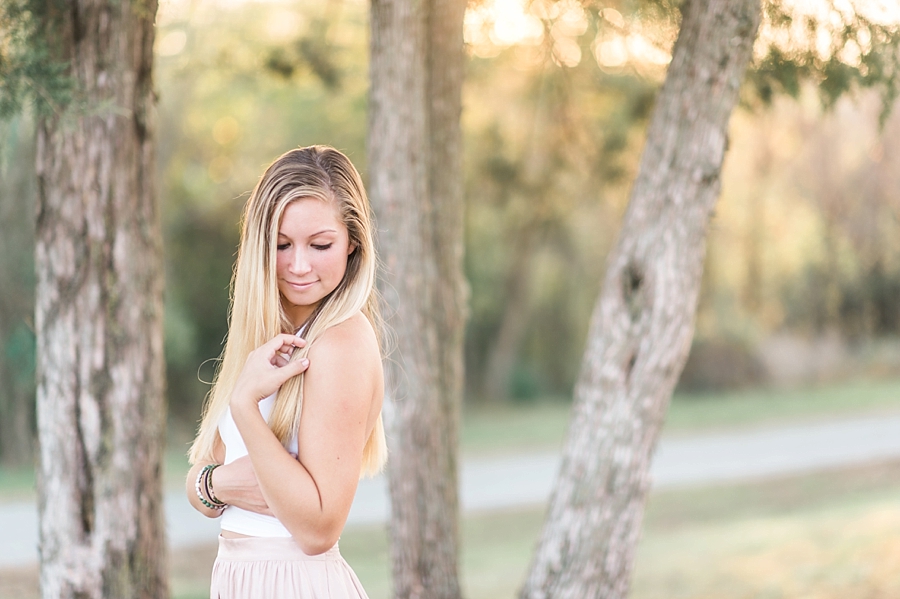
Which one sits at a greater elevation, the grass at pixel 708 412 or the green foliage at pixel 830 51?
the green foliage at pixel 830 51

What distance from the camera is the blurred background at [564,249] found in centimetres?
729

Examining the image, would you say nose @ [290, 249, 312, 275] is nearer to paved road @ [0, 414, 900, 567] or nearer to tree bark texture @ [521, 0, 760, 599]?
tree bark texture @ [521, 0, 760, 599]

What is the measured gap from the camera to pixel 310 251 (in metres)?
1.89

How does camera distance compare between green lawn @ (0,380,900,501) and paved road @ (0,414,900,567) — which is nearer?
paved road @ (0,414,900,567)

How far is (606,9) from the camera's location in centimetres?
487

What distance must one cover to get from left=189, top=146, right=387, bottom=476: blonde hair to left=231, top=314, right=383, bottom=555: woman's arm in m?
0.06

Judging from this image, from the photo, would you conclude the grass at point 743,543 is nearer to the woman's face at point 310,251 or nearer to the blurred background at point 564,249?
the blurred background at point 564,249

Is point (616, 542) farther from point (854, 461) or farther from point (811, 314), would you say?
point (811, 314)

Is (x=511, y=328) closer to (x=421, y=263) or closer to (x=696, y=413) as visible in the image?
(x=696, y=413)

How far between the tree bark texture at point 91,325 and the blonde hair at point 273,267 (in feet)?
5.93

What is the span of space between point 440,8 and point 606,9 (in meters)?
0.95

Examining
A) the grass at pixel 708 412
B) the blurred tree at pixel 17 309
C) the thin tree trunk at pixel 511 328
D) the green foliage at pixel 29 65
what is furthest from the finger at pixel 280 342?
the thin tree trunk at pixel 511 328

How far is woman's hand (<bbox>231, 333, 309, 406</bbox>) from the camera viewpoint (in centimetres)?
174

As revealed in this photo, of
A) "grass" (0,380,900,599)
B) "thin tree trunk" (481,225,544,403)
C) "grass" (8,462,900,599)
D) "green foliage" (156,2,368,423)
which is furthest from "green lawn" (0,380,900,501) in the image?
"grass" (8,462,900,599)
